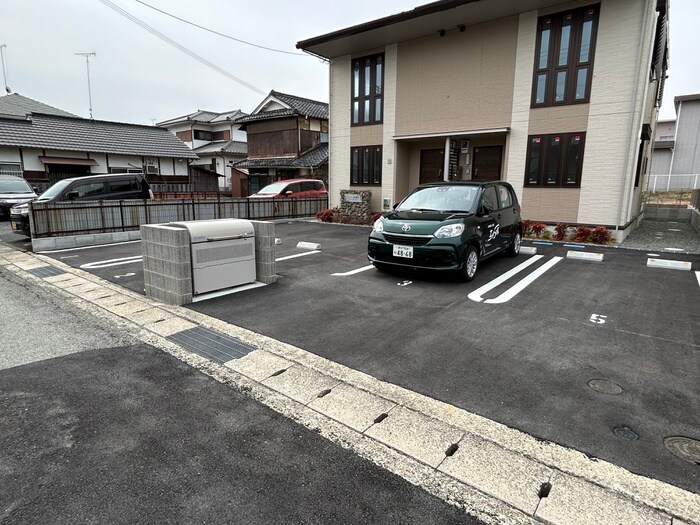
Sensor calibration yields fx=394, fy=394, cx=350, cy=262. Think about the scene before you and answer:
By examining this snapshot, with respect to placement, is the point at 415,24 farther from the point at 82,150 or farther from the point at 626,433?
the point at 82,150

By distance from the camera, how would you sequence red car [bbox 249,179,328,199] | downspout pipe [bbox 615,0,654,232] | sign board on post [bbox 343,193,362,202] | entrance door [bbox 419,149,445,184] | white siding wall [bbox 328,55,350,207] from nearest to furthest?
1. downspout pipe [bbox 615,0,654,232]
2. entrance door [bbox 419,149,445,184]
3. sign board on post [bbox 343,193,362,202]
4. white siding wall [bbox 328,55,350,207]
5. red car [bbox 249,179,328,199]

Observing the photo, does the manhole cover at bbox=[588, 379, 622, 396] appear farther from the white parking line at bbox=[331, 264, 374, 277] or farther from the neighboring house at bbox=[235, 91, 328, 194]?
the neighboring house at bbox=[235, 91, 328, 194]

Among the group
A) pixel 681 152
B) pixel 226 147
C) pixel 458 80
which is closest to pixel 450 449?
pixel 458 80

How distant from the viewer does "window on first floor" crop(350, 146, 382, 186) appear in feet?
46.2

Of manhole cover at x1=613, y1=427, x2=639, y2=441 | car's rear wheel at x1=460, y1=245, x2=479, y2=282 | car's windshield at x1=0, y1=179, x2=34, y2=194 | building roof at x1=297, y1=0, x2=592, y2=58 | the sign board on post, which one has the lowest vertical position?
manhole cover at x1=613, y1=427, x2=639, y2=441

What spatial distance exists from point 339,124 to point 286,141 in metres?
9.08

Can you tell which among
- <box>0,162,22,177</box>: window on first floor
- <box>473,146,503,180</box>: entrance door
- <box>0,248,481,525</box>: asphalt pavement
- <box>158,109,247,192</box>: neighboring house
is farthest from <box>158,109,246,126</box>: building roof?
<box>0,248,481,525</box>: asphalt pavement

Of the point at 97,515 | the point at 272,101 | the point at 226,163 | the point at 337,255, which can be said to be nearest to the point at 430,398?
the point at 97,515

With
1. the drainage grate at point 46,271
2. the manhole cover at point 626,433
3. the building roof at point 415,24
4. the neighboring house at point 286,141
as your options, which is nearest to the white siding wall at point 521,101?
the building roof at point 415,24

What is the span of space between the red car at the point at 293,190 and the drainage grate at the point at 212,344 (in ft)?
36.3

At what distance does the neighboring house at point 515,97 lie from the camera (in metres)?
9.59

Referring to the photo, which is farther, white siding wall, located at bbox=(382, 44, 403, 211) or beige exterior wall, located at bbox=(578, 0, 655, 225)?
white siding wall, located at bbox=(382, 44, 403, 211)

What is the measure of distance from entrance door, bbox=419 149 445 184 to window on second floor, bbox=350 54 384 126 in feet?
6.66

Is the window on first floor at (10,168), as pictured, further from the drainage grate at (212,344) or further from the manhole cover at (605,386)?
the manhole cover at (605,386)
